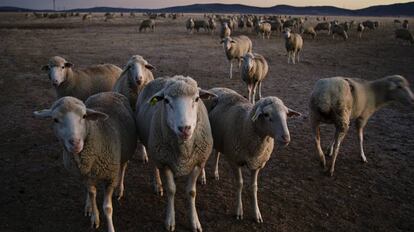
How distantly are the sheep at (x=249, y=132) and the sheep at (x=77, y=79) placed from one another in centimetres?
329

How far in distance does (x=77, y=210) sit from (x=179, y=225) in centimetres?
149

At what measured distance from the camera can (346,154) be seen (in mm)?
6812

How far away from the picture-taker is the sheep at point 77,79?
23.4 ft

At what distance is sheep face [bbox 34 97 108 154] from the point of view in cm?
358

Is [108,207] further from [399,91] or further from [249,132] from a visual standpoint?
[399,91]

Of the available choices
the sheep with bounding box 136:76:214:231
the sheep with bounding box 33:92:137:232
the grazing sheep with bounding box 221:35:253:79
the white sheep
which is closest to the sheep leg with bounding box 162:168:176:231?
the sheep with bounding box 136:76:214:231

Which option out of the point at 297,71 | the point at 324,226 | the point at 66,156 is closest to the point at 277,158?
the point at 324,226

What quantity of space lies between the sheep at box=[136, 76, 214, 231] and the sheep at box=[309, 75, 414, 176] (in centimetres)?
239

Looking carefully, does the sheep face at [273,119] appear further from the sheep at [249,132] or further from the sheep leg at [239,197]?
the sheep leg at [239,197]

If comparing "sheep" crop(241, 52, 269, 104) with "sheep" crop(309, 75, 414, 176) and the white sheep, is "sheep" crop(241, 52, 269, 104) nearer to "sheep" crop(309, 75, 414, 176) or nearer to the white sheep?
"sheep" crop(309, 75, 414, 176)

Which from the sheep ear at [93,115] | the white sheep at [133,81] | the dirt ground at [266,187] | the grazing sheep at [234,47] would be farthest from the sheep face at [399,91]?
the grazing sheep at [234,47]

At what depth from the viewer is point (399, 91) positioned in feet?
20.9

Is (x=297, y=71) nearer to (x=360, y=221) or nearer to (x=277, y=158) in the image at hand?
(x=277, y=158)

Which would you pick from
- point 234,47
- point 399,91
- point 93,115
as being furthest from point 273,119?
point 234,47
